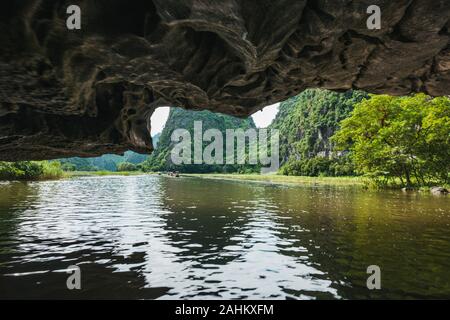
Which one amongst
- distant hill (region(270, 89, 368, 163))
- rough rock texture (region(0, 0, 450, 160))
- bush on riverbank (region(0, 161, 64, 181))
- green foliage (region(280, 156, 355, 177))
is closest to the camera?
rough rock texture (region(0, 0, 450, 160))

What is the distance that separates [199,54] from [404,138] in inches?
1488

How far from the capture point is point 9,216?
16453mm

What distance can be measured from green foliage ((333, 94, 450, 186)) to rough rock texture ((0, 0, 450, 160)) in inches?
1170

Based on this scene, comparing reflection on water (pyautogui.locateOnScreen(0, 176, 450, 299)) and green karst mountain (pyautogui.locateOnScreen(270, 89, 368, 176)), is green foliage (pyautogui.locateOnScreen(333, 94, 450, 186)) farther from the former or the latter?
green karst mountain (pyautogui.locateOnScreen(270, 89, 368, 176))

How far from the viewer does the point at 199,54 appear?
27.6ft

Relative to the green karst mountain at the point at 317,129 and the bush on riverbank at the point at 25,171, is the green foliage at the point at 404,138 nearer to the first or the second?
the bush on riverbank at the point at 25,171

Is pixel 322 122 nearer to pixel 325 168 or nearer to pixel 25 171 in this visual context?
pixel 325 168

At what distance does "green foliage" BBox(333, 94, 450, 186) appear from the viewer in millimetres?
36312

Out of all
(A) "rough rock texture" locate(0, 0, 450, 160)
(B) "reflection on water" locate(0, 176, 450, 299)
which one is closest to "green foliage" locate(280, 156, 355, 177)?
(B) "reflection on water" locate(0, 176, 450, 299)

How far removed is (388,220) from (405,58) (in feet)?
31.3

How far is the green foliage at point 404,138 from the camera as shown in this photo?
3631 cm

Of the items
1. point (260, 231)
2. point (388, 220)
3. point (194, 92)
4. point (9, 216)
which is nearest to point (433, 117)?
point (388, 220)

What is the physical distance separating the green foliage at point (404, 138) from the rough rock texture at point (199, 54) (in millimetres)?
29728
